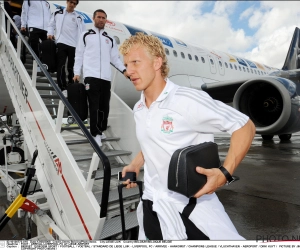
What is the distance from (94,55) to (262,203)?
3024mm

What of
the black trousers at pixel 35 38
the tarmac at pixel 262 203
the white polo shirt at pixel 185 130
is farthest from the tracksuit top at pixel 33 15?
the white polo shirt at pixel 185 130

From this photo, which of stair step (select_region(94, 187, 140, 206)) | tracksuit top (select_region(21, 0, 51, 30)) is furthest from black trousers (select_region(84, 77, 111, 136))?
tracksuit top (select_region(21, 0, 51, 30))

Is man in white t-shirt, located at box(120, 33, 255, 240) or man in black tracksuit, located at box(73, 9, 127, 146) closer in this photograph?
man in white t-shirt, located at box(120, 33, 255, 240)

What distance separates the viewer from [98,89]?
12.6 ft

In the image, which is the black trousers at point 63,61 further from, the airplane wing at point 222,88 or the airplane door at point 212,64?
the airplane door at point 212,64

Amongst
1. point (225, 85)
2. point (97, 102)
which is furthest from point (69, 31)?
point (225, 85)

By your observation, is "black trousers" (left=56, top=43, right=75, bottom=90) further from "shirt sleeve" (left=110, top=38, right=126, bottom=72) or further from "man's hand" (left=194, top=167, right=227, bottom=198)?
"man's hand" (left=194, top=167, right=227, bottom=198)

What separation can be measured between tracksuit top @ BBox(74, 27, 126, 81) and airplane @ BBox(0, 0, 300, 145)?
0.95 metres

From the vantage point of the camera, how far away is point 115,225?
2676mm

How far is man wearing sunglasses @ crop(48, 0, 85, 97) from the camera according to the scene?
481 cm

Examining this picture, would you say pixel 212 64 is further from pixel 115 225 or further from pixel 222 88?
pixel 115 225

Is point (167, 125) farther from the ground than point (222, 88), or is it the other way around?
point (167, 125)

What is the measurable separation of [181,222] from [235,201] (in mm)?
2874

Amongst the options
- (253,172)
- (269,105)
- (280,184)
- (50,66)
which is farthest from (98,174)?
(269,105)
